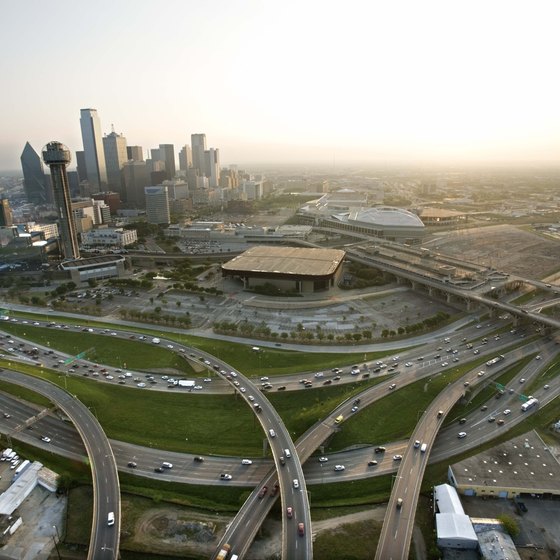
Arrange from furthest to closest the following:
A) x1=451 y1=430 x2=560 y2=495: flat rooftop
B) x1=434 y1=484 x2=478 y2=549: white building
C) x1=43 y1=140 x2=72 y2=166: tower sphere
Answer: x1=43 y1=140 x2=72 y2=166: tower sphere → x1=451 y1=430 x2=560 y2=495: flat rooftop → x1=434 y1=484 x2=478 y2=549: white building

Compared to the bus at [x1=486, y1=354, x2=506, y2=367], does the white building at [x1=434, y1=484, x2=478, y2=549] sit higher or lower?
lower

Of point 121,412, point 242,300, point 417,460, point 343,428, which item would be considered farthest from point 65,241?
point 417,460

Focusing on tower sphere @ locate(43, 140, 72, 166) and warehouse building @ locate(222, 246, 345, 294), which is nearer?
warehouse building @ locate(222, 246, 345, 294)

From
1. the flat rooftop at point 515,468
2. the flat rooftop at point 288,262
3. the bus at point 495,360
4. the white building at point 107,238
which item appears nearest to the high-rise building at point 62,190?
the white building at point 107,238

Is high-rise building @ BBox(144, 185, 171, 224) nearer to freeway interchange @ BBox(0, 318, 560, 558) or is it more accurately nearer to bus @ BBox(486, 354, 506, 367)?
freeway interchange @ BBox(0, 318, 560, 558)

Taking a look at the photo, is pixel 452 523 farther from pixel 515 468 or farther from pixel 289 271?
pixel 289 271

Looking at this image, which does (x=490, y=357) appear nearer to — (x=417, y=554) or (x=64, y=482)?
(x=417, y=554)

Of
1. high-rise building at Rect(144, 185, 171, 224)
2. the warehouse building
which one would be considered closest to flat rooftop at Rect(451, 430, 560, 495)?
the warehouse building

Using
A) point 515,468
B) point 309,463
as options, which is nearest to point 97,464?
point 309,463
